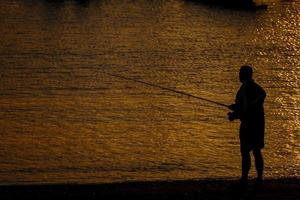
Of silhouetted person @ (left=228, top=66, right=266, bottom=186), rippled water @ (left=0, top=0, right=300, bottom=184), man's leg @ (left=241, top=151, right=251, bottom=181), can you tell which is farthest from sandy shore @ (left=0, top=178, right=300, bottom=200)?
rippled water @ (left=0, top=0, right=300, bottom=184)

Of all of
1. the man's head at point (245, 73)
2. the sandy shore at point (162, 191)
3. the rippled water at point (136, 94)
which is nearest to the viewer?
the man's head at point (245, 73)

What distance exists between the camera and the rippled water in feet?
53.0

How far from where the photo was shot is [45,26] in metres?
44.4

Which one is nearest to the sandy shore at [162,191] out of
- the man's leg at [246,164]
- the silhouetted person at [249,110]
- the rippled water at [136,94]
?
the man's leg at [246,164]

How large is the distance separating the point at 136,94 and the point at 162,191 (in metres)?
13.0

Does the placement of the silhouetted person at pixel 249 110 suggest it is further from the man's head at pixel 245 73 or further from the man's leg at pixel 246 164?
the man's leg at pixel 246 164

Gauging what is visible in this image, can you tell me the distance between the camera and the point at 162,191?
1132cm

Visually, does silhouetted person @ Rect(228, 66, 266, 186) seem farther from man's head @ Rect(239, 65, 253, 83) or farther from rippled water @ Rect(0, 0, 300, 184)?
rippled water @ Rect(0, 0, 300, 184)

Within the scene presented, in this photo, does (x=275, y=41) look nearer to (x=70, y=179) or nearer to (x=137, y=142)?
(x=137, y=142)

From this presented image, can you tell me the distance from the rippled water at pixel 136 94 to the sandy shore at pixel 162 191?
241 cm

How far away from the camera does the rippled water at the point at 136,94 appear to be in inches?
636

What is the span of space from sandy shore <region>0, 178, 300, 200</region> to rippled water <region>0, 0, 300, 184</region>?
2.41 m

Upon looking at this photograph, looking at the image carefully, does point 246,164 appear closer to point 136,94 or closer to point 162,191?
point 162,191

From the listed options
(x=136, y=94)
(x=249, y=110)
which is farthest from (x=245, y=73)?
(x=136, y=94)
